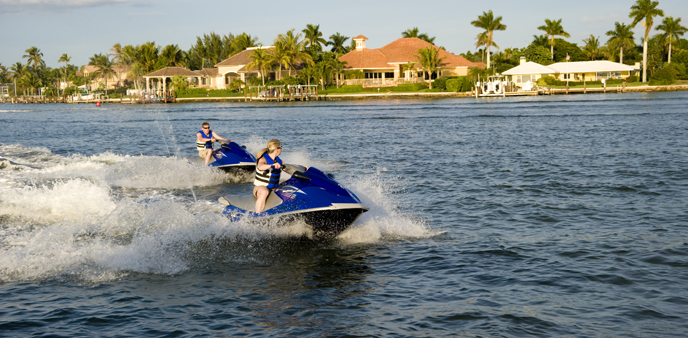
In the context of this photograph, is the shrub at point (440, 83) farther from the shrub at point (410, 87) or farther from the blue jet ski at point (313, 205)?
the blue jet ski at point (313, 205)

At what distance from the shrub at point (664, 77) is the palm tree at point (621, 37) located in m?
16.6

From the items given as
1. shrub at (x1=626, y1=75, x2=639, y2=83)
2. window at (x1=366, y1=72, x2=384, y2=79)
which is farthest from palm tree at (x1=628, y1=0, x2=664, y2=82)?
window at (x1=366, y1=72, x2=384, y2=79)

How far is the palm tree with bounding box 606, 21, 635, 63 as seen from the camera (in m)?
105

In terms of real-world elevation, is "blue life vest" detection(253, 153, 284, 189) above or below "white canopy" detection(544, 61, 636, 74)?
below

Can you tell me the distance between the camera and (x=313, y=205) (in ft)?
33.9

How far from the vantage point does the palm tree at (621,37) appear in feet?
346

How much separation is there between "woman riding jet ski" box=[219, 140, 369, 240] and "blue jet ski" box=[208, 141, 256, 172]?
7.13 m

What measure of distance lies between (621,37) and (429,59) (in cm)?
4005

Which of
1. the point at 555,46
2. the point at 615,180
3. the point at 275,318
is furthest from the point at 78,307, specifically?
the point at 555,46

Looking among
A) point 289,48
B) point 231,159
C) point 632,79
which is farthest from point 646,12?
point 231,159

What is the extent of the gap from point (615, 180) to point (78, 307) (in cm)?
1568

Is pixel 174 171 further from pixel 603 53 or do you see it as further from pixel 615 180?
pixel 603 53

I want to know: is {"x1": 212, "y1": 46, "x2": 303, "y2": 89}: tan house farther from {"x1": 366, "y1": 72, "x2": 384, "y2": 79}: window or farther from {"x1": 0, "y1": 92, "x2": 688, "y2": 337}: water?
{"x1": 0, "y1": 92, "x2": 688, "y2": 337}: water

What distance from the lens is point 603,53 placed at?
114m
